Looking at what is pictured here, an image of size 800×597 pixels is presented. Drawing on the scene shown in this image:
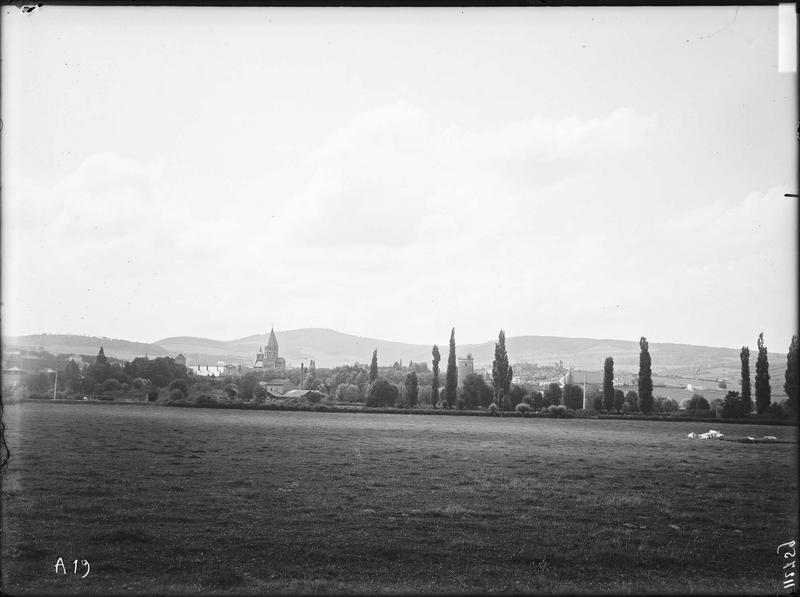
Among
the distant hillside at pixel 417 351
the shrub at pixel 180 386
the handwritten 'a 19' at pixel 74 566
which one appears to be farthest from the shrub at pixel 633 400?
the handwritten 'a 19' at pixel 74 566

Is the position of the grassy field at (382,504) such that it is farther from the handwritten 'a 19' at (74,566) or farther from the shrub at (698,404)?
the shrub at (698,404)

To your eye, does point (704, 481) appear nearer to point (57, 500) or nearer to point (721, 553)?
point (721, 553)

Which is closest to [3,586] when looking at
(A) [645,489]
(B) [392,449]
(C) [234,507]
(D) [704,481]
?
(C) [234,507]

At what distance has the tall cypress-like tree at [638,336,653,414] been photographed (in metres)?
5.46

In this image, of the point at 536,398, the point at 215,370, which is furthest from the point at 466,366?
the point at 215,370

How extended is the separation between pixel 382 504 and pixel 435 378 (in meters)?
1.75

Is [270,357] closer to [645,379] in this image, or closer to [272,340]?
[272,340]

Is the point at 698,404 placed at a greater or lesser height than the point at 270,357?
lesser

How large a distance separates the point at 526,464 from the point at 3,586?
4.37 m

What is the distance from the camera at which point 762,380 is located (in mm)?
5051

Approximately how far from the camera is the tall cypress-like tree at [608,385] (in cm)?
555

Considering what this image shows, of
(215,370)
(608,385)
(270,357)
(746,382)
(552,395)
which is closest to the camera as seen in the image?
(746,382)

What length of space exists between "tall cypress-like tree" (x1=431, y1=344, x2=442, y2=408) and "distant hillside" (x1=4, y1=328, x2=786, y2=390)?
52 millimetres

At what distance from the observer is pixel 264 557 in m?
3.99
